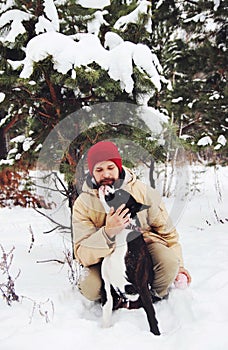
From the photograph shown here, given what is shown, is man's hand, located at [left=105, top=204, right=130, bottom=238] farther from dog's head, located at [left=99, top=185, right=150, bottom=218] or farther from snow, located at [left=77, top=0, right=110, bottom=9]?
snow, located at [left=77, top=0, right=110, bottom=9]

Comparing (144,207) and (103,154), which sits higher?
(103,154)

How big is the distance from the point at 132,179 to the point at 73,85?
0.91 m

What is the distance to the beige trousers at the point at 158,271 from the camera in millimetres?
→ 2420

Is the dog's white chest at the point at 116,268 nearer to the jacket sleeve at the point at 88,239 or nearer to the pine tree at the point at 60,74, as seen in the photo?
the jacket sleeve at the point at 88,239

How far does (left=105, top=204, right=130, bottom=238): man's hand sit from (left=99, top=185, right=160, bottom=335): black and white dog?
43mm

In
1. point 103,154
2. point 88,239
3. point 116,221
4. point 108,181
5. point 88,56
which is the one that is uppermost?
point 88,56

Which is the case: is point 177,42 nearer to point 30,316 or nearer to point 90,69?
point 90,69

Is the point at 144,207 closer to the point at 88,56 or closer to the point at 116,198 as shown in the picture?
the point at 116,198

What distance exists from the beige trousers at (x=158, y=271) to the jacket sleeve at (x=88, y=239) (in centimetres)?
11

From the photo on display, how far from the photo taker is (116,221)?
2.12 m

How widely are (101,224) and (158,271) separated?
503 millimetres

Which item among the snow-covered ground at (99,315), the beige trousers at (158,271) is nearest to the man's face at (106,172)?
the beige trousers at (158,271)

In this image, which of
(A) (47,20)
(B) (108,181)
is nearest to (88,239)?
(B) (108,181)

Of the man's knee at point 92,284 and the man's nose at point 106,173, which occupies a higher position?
the man's nose at point 106,173
